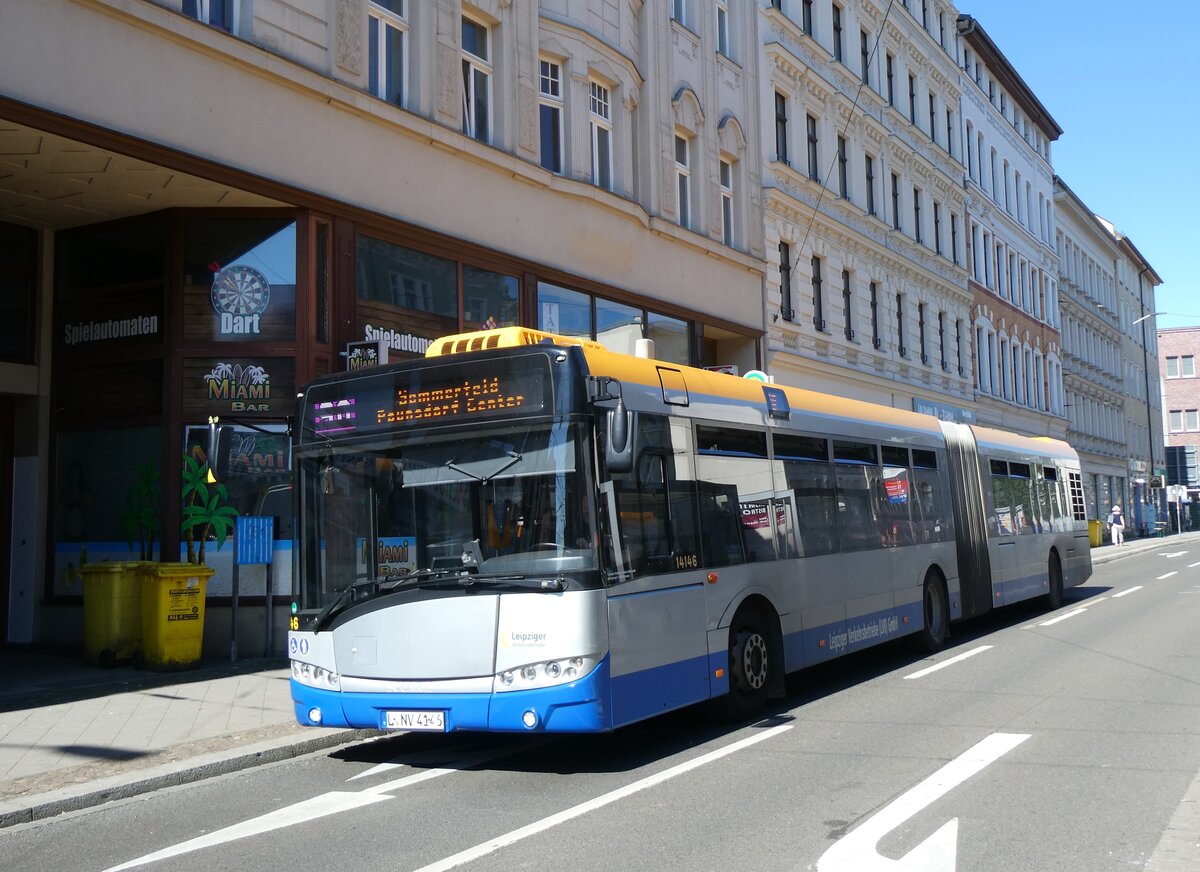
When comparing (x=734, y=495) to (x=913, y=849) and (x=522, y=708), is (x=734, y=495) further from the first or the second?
(x=913, y=849)

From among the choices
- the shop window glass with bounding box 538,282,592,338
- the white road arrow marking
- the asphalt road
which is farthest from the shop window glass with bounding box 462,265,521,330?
the white road arrow marking

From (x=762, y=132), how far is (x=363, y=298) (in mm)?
13570

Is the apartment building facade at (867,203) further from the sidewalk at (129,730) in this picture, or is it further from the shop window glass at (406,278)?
the sidewalk at (129,730)

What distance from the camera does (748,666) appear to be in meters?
9.59

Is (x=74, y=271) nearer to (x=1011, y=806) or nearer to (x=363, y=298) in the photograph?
(x=363, y=298)

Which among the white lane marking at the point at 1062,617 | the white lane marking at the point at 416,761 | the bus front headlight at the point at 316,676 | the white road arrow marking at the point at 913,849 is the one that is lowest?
the white lane marking at the point at 416,761

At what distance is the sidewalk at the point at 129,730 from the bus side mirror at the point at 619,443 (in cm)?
356

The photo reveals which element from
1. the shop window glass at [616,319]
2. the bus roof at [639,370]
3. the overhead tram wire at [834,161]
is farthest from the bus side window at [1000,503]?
the overhead tram wire at [834,161]

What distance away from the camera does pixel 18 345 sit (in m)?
14.6

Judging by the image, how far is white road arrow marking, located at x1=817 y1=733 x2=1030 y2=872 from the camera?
5.42 meters

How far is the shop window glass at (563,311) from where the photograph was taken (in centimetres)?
1841

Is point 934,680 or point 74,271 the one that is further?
point 74,271

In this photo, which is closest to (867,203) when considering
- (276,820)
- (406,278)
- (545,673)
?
(406,278)

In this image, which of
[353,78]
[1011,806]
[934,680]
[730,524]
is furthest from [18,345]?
[1011,806]
